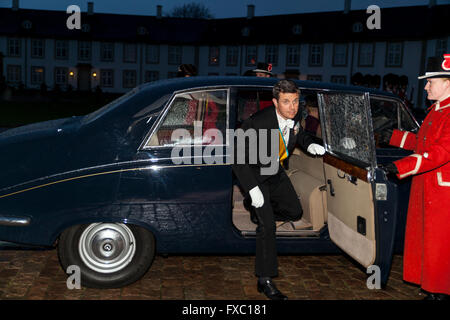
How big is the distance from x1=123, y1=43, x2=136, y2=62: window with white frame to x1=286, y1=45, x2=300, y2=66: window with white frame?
18.0 metres

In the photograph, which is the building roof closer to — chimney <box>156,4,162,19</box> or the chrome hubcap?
chimney <box>156,4,162,19</box>

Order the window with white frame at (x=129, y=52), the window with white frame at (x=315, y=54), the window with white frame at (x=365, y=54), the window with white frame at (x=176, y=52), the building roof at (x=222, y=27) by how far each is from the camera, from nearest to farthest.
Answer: the window with white frame at (x=365, y=54), the building roof at (x=222, y=27), the window with white frame at (x=315, y=54), the window with white frame at (x=129, y=52), the window with white frame at (x=176, y=52)

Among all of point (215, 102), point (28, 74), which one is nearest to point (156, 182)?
point (215, 102)

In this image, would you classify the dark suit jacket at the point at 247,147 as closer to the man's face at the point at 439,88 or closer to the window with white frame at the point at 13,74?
the man's face at the point at 439,88

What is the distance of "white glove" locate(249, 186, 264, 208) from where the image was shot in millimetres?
4328

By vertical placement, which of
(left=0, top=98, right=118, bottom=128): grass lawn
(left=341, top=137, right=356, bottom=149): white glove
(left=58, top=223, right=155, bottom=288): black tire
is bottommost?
(left=58, top=223, right=155, bottom=288): black tire

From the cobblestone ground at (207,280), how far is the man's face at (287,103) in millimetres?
1595

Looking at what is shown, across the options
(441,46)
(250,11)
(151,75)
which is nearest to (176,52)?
(151,75)

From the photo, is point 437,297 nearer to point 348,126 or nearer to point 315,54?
point 348,126

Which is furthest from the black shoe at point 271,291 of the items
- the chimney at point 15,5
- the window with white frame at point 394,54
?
the chimney at point 15,5

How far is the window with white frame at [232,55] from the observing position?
59.5 m

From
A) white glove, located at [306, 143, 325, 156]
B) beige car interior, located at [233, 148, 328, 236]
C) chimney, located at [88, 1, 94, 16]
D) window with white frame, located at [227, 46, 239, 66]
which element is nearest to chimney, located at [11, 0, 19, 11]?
chimney, located at [88, 1, 94, 16]

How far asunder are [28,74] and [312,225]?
60977 mm

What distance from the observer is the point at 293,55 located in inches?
2210
